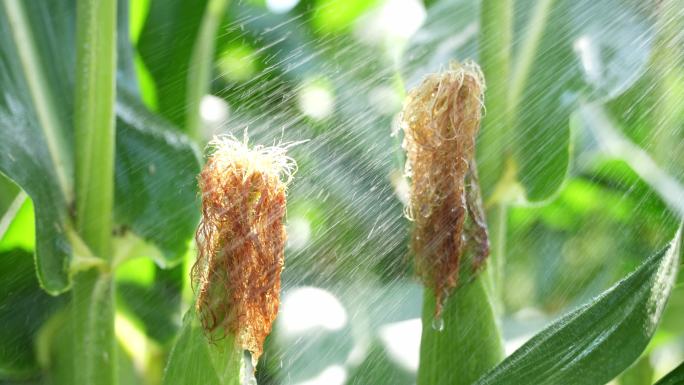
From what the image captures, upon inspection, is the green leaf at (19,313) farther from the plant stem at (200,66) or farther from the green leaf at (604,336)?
the green leaf at (604,336)

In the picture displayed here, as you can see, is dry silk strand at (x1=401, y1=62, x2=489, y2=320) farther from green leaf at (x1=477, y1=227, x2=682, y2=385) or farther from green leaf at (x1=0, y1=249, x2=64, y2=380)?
green leaf at (x1=0, y1=249, x2=64, y2=380)

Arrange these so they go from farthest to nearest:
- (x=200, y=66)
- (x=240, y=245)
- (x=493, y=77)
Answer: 1. (x=200, y=66)
2. (x=493, y=77)
3. (x=240, y=245)

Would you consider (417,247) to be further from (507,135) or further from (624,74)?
(624,74)

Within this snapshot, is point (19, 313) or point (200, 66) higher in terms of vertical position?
point (200, 66)

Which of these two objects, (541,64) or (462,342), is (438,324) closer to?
(462,342)

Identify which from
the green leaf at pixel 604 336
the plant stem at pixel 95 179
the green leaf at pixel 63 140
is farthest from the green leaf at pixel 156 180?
the green leaf at pixel 604 336

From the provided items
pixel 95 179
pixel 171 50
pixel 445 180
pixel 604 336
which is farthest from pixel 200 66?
pixel 604 336
